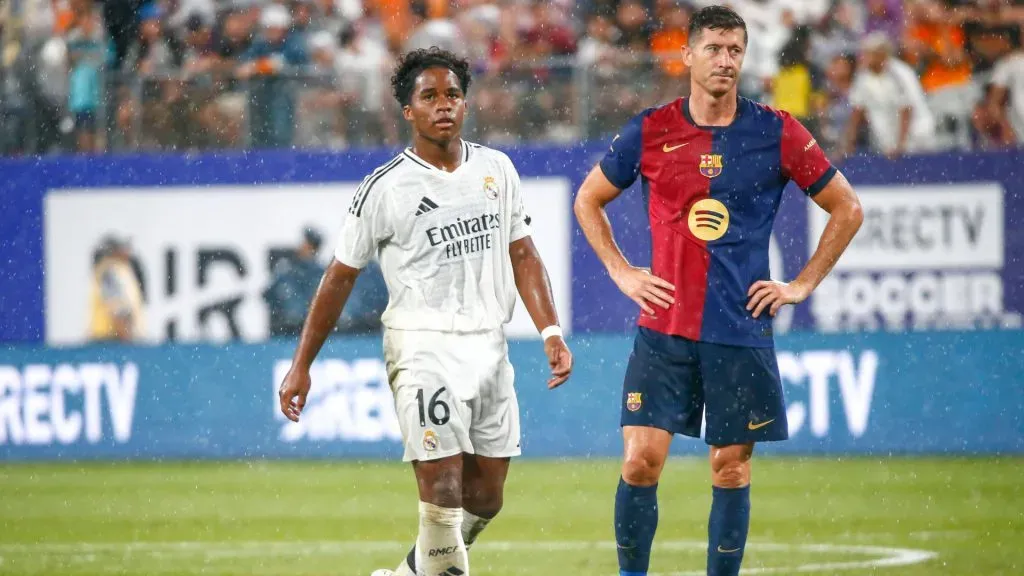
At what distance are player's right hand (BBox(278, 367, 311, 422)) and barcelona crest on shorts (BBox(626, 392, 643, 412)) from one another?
132 cm

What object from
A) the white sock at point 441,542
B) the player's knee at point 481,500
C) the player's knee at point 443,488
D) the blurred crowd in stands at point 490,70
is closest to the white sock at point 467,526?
the player's knee at point 481,500

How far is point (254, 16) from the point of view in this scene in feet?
55.3

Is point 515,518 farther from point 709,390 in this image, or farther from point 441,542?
point 441,542

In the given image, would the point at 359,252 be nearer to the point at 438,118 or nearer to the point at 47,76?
the point at 438,118

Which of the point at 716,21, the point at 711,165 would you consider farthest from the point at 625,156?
the point at 716,21

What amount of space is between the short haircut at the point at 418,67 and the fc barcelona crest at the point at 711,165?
1019 mm

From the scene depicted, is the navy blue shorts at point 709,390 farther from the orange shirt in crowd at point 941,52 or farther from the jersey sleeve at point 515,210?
the orange shirt in crowd at point 941,52

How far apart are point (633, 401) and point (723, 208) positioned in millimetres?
868

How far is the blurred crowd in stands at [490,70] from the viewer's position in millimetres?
15109

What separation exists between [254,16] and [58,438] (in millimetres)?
4880

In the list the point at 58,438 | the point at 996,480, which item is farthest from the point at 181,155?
the point at 996,480

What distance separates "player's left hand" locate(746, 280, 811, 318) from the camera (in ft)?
21.8

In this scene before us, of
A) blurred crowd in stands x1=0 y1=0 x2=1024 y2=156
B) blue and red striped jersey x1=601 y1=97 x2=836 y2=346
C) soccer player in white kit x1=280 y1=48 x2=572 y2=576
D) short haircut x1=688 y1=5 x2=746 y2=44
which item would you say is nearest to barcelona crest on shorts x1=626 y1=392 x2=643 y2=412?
blue and red striped jersey x1=601 y1=97 x2=836 y2=346

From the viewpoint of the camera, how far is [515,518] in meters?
10.8
